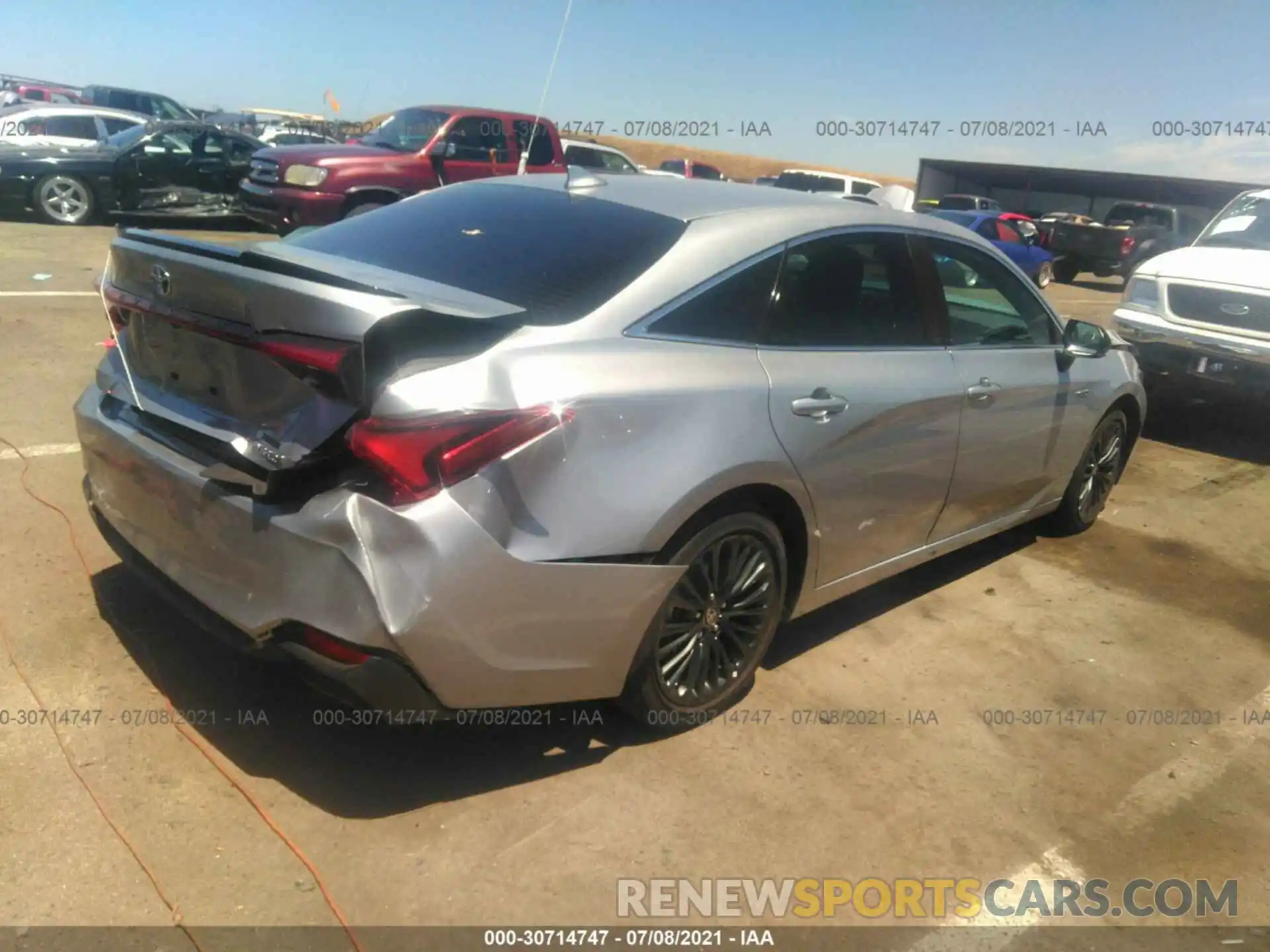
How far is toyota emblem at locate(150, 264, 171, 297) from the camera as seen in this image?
2.97 m

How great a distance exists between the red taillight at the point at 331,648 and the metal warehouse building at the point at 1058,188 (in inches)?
1223

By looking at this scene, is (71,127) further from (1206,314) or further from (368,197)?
(1206,314)

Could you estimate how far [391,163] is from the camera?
40.6ft

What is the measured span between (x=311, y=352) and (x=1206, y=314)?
24.4 ft

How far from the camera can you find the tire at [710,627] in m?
3.09

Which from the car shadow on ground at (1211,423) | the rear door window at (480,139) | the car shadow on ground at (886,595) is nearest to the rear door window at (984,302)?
the car shadow on ground at (886,595)

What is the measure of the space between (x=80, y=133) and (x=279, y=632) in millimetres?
14734

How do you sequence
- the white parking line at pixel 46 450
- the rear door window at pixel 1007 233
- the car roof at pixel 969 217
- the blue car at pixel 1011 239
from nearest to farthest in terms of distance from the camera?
the white parking line at pixel 46 450 → the car roof at pixel 969 217 → the blue car at pixel 1011 239 → the rear door window at pixel 1007 233

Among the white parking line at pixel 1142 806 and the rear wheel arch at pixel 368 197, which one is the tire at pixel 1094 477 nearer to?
the white parking line at pixel 1142 806

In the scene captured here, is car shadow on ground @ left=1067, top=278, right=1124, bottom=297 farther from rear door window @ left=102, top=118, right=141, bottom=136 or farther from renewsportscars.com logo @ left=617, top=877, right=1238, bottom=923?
renewsportscars.com logo @ left=617, top=877, right=1238, bottom=923

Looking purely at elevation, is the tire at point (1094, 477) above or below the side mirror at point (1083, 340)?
below

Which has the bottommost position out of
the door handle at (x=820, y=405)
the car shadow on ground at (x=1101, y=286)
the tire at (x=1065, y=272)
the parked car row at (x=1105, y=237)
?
the car shadow on ground at (x=1101, y=286)

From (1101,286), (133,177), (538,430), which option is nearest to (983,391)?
(538,430)

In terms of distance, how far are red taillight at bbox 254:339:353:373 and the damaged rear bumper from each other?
32 cm
